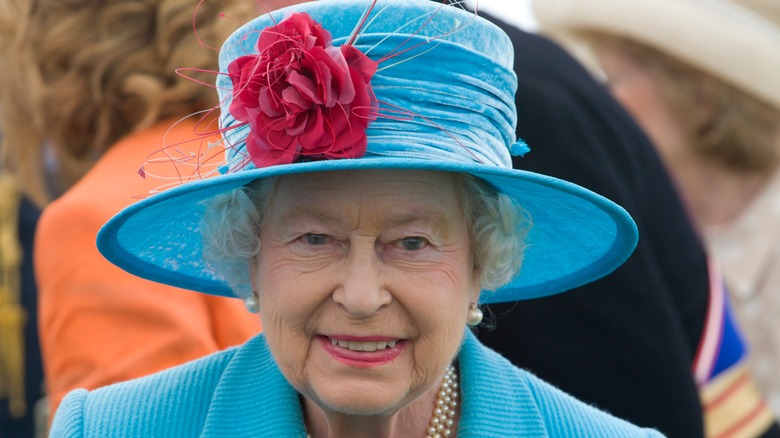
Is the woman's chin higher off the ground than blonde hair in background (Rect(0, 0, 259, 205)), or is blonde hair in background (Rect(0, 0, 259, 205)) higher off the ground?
the woman's chin

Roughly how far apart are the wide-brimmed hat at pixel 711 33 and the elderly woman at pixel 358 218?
9.10 feet

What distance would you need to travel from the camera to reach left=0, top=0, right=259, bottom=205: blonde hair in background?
351 cm

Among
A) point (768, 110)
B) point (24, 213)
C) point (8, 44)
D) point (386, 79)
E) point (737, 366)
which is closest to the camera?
point (386, 79)

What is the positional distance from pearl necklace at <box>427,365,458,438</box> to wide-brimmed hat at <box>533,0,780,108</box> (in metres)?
2.92

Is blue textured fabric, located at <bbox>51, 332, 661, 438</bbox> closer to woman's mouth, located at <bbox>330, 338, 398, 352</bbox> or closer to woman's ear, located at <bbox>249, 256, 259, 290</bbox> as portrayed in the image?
woman's ear, located at <bbox>249, 256, 259, 290</bbox>

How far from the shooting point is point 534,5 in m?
5.98

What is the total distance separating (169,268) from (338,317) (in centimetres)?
60

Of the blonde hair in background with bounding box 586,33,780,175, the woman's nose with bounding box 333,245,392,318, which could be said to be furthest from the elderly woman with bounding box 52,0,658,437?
the blonde hair in background with bounding box 586,33,780,175

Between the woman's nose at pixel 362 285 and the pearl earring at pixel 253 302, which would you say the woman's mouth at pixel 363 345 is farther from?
the pearl earring at pixel 253 302

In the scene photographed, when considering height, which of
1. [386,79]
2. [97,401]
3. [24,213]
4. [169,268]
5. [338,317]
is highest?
[386,79]

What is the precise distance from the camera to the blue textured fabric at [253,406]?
8.86ft

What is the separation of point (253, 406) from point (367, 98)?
0.83 m

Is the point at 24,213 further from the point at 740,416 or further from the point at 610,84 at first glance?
the point at 740,416

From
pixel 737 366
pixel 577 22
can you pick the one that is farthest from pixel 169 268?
pixel 577 22
